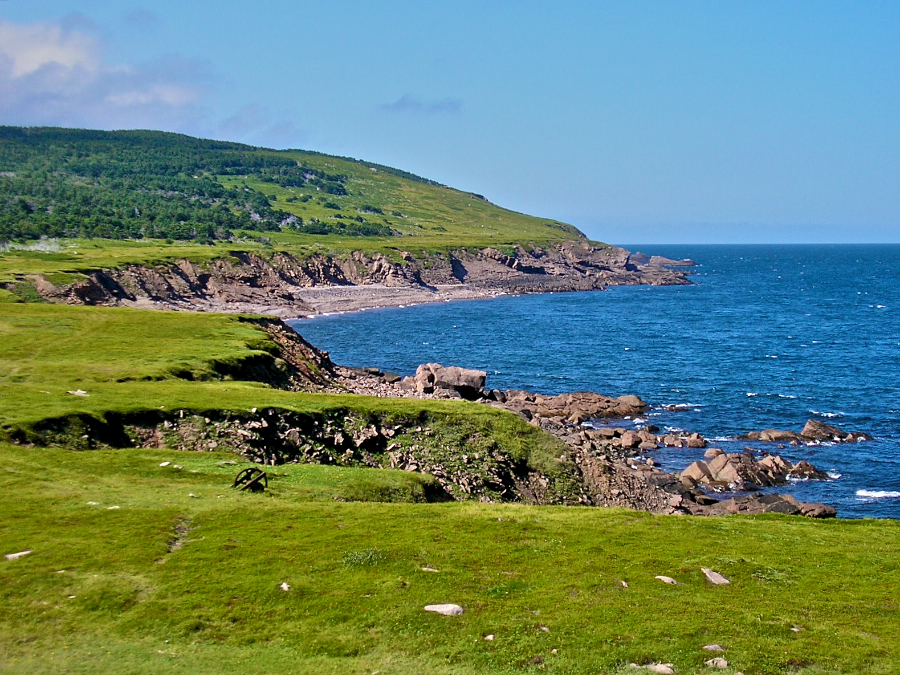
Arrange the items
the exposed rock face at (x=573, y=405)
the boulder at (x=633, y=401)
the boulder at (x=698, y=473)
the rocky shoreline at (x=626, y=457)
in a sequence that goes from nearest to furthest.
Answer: the rocky shoreline at (x=626, y=457) → the boulder at (x=698, y=473) → the exposed rock face at (x=573, y=405) → the boulder at (x=633, y=401)

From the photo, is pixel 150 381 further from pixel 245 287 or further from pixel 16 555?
pixel 245 287

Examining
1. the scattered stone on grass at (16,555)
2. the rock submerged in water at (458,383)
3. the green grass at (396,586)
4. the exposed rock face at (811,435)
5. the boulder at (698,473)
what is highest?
the scattered stone on grass at (16,555)

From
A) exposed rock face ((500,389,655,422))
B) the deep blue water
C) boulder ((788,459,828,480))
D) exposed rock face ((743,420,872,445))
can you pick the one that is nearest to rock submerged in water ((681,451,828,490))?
boulder ((788,459,828,480))

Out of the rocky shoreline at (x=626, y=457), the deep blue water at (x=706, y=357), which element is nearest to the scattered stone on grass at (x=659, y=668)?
the rocky shoreline at (x=626, y=457)

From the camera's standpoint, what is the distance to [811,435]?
68750 mm

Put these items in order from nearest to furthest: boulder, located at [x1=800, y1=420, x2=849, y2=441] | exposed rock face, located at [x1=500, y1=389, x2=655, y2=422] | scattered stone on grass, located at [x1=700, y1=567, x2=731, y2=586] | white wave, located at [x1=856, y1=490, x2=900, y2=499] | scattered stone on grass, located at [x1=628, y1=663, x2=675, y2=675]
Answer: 1. scattered stone on grass, located at [x1=628, y1=663, x2=675, y2=675]
2. scattered stone on grass, located at [x1=700, y1=567, x2=731, y2=586]
3. white wave, located at [x1=856, y1=490, x2=900, y2=499]
4. boulder, located at [x1=800, y1=420, x2=849, y2=441]
5. exposed rock face, located at [x1=500, y1=389, x2=655, y2=422]

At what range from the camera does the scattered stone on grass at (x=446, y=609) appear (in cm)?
2216

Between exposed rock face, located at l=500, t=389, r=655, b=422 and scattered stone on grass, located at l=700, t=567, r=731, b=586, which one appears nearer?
scattered stone on grass, located at l=700, t=567, r=731, b=586

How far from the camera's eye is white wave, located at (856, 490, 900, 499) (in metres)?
53.2

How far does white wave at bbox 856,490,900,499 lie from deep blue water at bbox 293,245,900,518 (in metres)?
0.24

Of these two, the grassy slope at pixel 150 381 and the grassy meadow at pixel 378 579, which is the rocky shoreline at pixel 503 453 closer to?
the grassy slope at pixel 150 381

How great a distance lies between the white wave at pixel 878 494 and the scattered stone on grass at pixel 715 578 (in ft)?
111

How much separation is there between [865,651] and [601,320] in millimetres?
139901

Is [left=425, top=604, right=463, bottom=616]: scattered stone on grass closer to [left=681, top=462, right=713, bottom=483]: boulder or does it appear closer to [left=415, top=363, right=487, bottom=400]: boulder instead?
[left=681, top=462, right=713, bottom=483]: boulder
